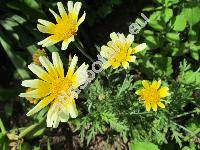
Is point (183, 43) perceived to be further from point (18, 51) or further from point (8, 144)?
point (8, 144)

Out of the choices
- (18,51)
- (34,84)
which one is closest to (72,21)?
(34,84)

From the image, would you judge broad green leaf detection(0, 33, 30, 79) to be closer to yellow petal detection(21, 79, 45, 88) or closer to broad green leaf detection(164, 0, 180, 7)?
yellow petal detection(21, 79, 45, 88)

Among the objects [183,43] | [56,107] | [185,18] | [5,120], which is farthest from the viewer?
[5,120]

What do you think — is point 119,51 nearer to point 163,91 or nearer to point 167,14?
point 163,91

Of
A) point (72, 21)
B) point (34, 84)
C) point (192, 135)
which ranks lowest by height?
point (192, 135)

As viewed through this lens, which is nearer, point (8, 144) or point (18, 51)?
point (8, 144)

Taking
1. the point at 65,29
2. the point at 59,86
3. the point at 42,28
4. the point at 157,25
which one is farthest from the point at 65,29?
the point at 157,25

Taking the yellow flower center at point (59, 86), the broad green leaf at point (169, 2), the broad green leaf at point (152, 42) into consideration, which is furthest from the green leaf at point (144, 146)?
the broad green leaf at point (169, 2)

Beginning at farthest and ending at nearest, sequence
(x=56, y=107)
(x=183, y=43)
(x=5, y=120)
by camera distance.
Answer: (x=5, y=120)
(x=183, y=43)
(x=56, y=107)
